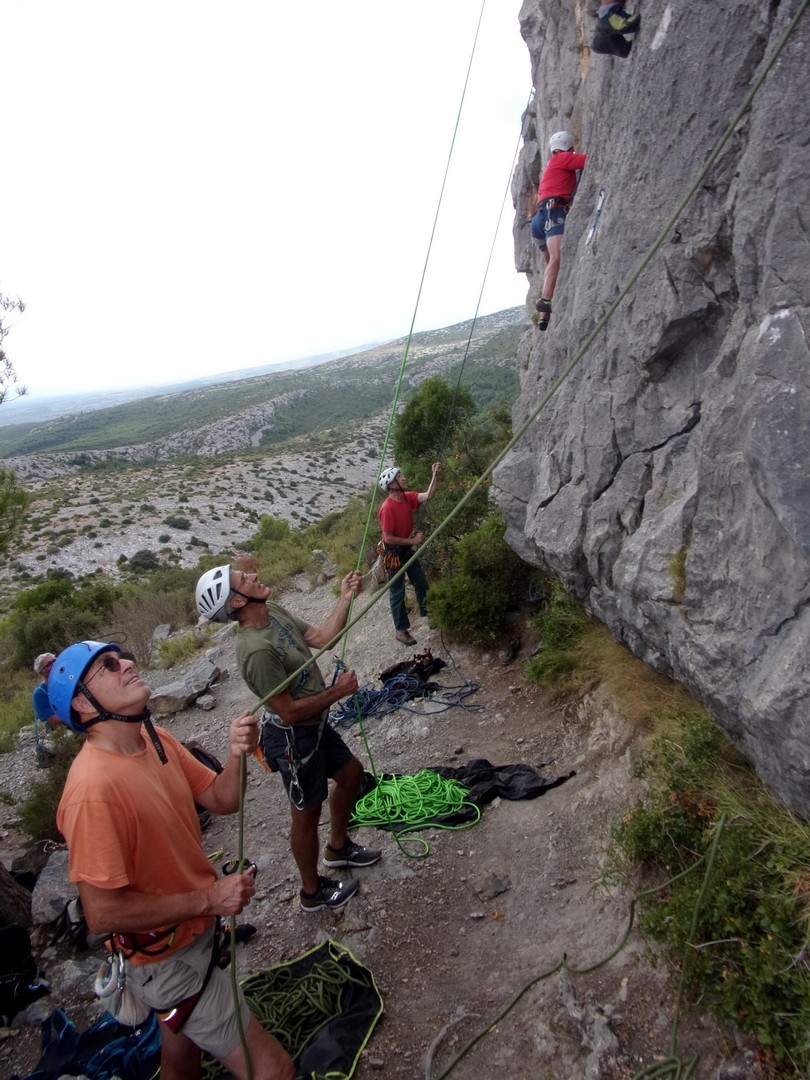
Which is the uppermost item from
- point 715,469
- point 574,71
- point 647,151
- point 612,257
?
point 574,71

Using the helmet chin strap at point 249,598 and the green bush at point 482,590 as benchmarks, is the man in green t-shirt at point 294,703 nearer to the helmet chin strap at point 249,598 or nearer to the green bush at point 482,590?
the helmet chin strap at point 249,598

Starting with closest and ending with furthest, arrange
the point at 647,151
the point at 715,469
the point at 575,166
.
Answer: the point at 715,469, the point at 647,151, the point at 575,166

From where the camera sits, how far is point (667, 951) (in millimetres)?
2875

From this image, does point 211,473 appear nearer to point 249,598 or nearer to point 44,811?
point 44,811

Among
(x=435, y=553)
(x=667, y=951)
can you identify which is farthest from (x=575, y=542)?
(x=435, y=553)

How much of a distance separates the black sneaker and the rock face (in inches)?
93.8

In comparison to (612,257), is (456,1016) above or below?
below

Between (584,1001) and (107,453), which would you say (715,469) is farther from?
(107,453)

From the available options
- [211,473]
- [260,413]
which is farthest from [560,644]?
[260,413]

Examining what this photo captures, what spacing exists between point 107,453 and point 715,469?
80.1 metres

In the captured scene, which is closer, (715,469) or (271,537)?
(715,469)

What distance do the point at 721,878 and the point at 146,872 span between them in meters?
2.35

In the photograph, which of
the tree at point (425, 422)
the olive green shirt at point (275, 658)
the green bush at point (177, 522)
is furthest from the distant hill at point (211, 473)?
the tree at point (425, 422)

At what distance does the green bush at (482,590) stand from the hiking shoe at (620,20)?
14.6 ft
